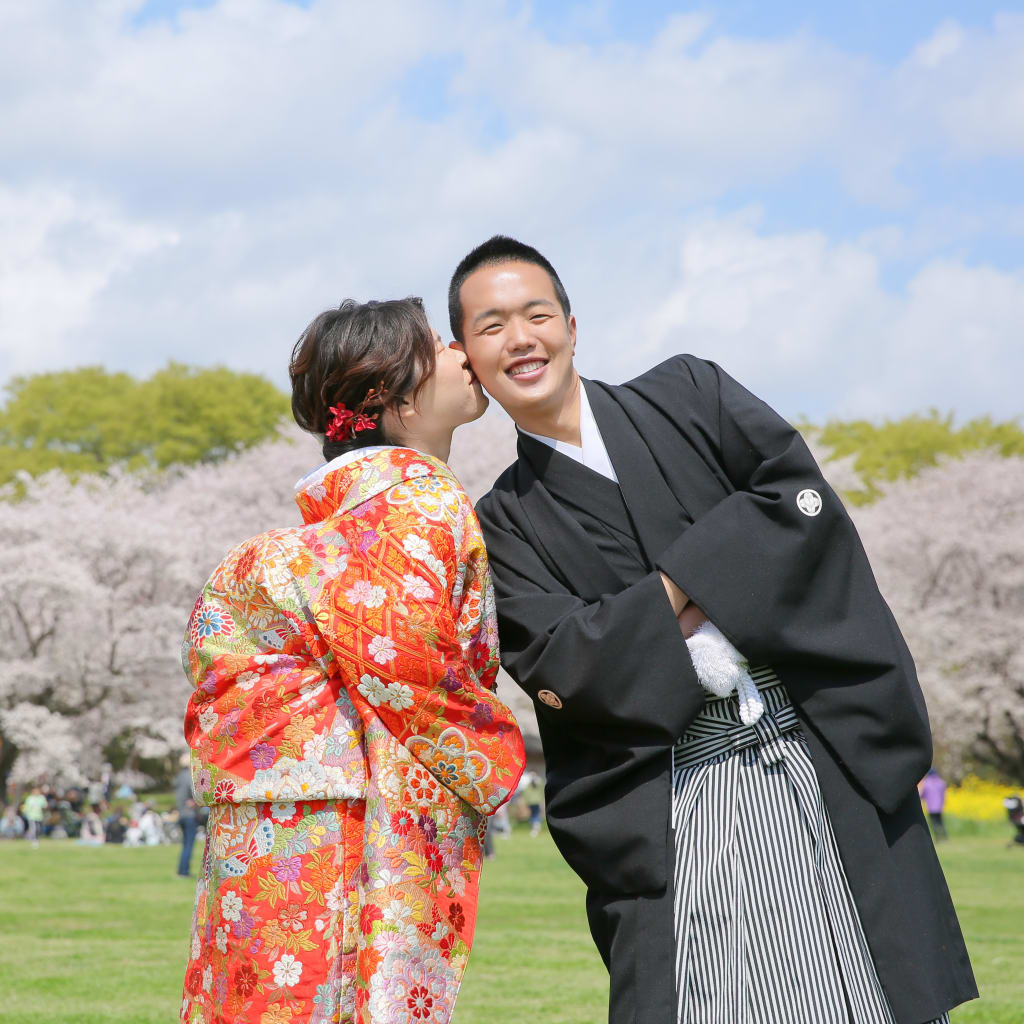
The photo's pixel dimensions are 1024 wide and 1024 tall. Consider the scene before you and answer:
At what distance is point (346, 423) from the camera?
2832 mm

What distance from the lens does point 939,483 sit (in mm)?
28016

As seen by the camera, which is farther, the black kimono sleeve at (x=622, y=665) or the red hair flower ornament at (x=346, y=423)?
the red hair flower ornament at (x=346, y=423)

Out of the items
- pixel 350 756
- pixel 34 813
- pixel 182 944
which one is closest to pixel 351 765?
pixel 350 756

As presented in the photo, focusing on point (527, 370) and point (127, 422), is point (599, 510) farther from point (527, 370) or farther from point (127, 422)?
point (127, 422)

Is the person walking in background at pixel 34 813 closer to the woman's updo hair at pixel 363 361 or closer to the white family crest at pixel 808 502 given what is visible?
the woman's updo hair at pixel 363 361

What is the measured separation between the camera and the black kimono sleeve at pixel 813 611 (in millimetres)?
2572

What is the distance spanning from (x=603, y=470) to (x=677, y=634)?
0.46 m

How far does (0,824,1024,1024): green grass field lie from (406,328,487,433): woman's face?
11.7 feet

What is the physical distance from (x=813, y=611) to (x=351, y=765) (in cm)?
100

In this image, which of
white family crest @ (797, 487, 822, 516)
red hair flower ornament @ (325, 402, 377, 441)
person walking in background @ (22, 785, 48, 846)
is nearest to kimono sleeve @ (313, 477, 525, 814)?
red hair flower ornament @ (325, 402, 377, 441)

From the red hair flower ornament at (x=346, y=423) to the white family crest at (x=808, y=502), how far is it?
946mm

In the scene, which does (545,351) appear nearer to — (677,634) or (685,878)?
(677,634)

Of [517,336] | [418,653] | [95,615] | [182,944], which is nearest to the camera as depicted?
[418,653]

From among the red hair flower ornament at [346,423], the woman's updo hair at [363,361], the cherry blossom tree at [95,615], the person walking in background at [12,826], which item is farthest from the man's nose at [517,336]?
the person walking in background at [12,826]
